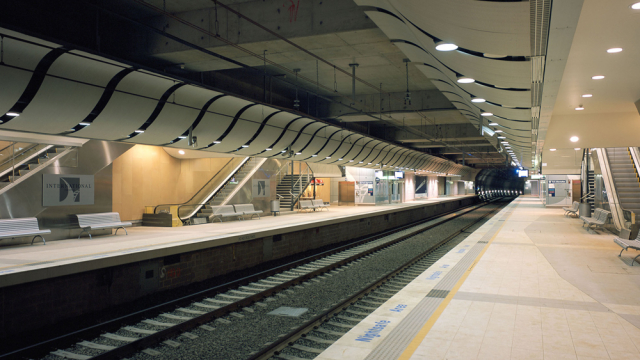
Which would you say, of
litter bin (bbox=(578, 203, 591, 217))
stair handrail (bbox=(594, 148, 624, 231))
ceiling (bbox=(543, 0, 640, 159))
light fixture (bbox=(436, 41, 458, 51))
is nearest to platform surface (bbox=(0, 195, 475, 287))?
light fixture (bbox=(436, 41, 458, 51))

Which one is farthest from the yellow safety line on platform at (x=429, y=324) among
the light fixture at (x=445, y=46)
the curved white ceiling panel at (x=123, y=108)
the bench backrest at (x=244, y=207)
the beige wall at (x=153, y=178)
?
the beige wall at (x=153, y=178)

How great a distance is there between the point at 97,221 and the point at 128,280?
540cm

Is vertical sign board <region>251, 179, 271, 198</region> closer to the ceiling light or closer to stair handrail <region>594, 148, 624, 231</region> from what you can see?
stair handrail <region>594, 148, 624, 231</region>

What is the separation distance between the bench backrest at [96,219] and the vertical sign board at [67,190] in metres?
0.49

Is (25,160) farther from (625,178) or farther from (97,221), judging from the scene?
(625,178)

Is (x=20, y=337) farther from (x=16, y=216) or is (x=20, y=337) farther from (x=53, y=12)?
(x=16, y=216)

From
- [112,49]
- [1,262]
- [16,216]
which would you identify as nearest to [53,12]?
[112,49]

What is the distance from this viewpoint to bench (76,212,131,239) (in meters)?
11.8

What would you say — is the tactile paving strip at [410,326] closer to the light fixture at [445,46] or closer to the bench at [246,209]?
the light fixture at [445,46]

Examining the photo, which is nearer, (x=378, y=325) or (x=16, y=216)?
(x=378, y=325)

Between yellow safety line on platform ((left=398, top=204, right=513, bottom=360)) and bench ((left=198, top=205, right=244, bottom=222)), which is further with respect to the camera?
bench ((left=198, top=205, right=244, bottom=222))

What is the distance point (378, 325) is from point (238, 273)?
6.28 m

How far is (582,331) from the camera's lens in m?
4.68

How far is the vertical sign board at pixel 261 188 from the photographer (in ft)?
66.2
